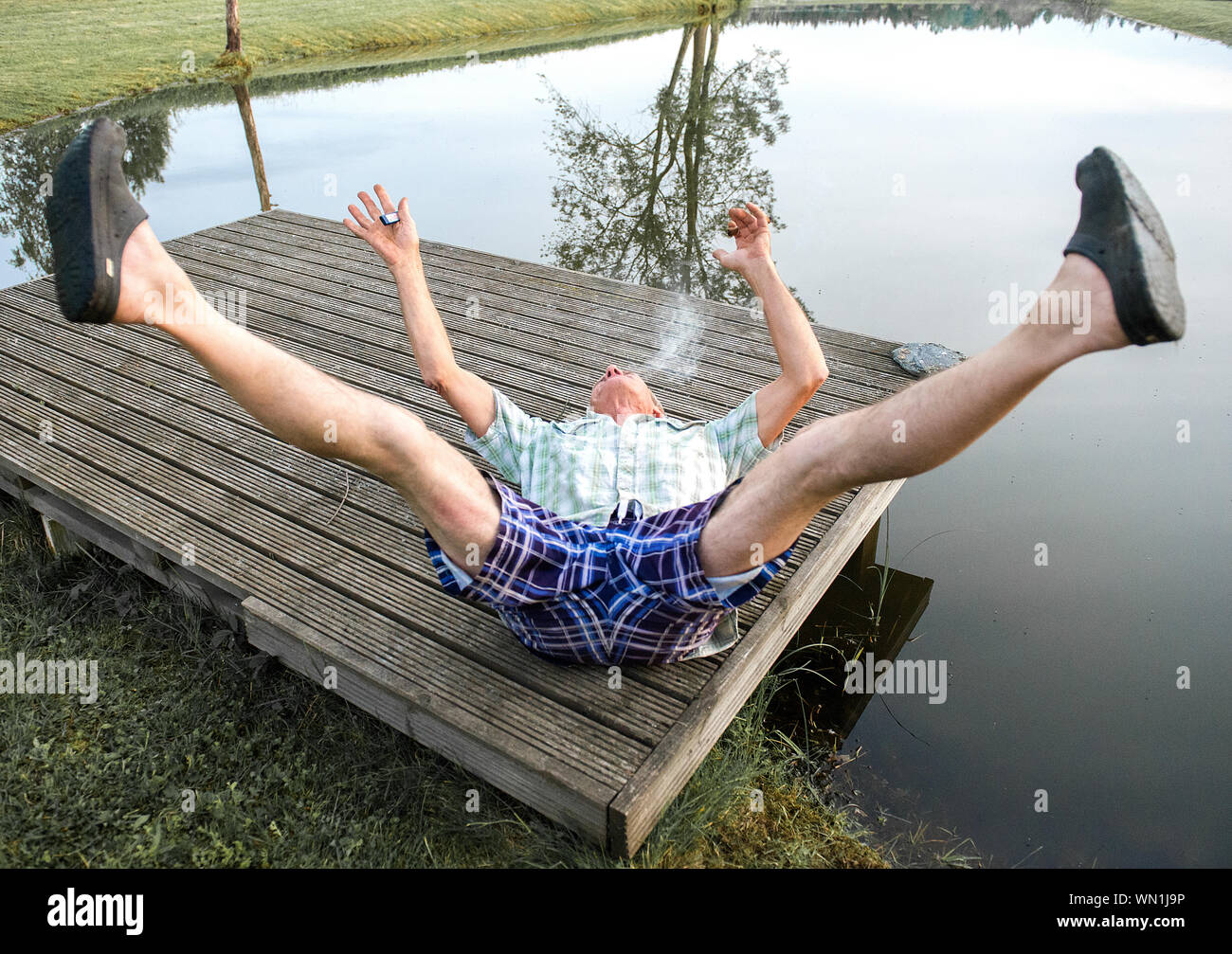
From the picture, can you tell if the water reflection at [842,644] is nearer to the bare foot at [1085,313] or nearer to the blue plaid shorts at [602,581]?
the blue plaid shorts at [602,581]

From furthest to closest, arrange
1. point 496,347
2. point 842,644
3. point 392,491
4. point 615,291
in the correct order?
point 615,291 < point 496,347 < point 842,644 < point 392,491

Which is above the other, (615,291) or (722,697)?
(615,291)

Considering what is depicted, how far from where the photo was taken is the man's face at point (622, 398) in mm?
2943

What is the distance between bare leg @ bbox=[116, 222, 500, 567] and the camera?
166 cm

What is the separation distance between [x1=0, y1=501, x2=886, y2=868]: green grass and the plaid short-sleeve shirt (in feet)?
2.92

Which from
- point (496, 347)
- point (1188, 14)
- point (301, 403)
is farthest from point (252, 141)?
point (1188, 14)

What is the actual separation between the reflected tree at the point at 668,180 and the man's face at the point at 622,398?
3.77 meters

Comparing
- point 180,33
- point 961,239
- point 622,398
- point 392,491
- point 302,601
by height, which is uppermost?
point 180,33

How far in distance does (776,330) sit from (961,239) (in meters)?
5.97

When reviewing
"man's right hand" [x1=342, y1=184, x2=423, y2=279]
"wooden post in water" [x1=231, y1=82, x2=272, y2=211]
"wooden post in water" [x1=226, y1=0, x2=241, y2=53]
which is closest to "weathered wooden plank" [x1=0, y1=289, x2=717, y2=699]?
"man's right hand" [x1=342, y1=184, x2=423, y2=279]

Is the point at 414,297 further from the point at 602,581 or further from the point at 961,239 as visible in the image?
the point at 961,239

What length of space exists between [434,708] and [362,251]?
4197 millimetres

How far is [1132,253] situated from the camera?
1441mm
